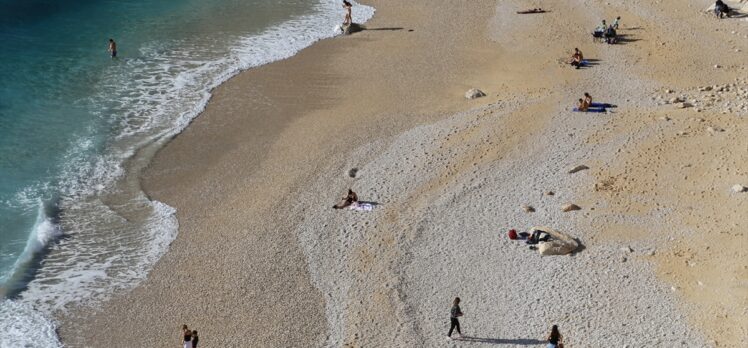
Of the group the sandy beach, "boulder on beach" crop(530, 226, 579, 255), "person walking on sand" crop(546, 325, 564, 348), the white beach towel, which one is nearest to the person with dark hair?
the sandy beach

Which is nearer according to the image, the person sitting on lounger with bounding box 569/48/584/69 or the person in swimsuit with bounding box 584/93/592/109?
the person in swimsuit with bounding box 584/93/592/109

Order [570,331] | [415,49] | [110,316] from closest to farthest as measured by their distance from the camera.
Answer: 1. [570,331]
2. [110,316]
3. [415,49]

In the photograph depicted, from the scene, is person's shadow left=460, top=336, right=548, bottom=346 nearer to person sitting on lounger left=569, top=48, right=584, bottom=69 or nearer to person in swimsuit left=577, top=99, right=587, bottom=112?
person in swimsuit left=577, top=99, right=587, bottom=112

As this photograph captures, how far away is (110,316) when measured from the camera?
933 inches

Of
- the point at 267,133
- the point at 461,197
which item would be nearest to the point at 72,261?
the point at 267,133

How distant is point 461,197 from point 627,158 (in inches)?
264

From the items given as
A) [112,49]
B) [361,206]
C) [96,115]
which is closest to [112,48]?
[112,49]

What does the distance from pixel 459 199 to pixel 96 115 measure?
17.2m

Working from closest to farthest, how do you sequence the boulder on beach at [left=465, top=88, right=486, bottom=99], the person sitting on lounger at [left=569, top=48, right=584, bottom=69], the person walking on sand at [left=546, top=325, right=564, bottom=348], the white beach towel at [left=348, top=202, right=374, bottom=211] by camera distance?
the person walking on sand at [left=546, top=325, right=564, bottom=348] < the white beach towel at [left=348, top=202, right=374, bottom=211] < the boulder on beach at [left=465, top=88, right=486, bottom=99] < the person sitting on lounger at [left=569, top=48, right=584, bottom=69]

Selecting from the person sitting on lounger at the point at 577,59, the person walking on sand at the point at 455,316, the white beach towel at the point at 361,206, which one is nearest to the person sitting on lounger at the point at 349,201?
the white beach towel at the point at 361,206

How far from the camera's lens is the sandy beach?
75.0ft

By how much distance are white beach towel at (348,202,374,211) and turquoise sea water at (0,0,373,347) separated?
6.12 m

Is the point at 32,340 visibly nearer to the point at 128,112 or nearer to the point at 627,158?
the point at 128,112

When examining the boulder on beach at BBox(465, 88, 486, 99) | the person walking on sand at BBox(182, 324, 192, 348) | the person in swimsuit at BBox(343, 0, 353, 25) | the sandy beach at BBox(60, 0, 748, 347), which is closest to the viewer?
the person walking on sand at BBox(182, 324, 192, 348)
